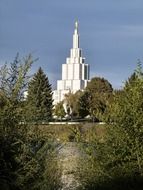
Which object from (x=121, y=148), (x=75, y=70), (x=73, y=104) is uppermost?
(x=75, y=70)

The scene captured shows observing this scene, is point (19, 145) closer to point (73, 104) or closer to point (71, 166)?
point (71, 166)

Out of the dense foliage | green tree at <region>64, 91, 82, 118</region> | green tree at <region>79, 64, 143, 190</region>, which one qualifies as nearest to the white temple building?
green tree at <region>64, 91, 82, 118</region>

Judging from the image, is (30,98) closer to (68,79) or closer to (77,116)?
(77,116)

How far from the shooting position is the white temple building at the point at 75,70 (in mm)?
163375

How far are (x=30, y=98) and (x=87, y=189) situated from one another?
2.45m

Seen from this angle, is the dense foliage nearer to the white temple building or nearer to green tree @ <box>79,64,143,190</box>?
green tree @ <box>79,64,143,190</box>

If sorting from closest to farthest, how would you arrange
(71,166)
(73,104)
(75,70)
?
(71,166)
(73,104)
(75,70)

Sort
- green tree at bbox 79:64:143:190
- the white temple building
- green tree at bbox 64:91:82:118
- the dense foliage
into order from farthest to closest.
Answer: the white temple building < green tree at bbox 64:91:82:118 < green tree at bbox 79:64:143:190 < the dense foliage

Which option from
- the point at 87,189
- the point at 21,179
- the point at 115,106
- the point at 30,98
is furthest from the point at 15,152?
the point at 115,106

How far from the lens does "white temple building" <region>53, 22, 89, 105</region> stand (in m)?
163

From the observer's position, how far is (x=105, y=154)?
25.1 ft

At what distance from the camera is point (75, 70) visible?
548 ft

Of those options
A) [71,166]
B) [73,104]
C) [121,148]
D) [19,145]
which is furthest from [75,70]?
[19,145]

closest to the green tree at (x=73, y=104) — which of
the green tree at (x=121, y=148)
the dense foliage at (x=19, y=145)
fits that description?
the green tree at (x=121, y=148)
